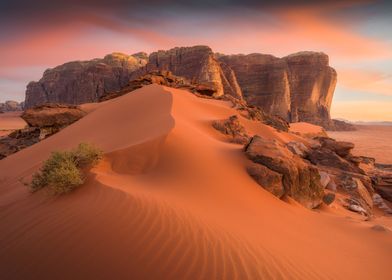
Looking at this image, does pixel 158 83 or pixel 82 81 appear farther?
pixel 82 81

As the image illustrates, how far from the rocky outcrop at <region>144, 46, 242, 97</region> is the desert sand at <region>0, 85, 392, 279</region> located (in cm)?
2913

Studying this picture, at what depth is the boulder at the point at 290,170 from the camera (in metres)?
6.36

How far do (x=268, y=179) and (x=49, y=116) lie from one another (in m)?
12.1

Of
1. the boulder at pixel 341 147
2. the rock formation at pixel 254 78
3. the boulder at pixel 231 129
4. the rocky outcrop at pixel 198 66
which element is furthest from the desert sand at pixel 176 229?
the rock formation at pixel 254 78

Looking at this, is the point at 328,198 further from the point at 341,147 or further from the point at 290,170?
the point at 341,147

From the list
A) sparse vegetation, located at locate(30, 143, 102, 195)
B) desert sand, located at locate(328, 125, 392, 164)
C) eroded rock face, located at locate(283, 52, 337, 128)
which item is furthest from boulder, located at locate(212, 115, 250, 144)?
eroded rock face, located at locate(283, 52, 337, 128)

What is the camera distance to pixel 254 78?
57.5 metres

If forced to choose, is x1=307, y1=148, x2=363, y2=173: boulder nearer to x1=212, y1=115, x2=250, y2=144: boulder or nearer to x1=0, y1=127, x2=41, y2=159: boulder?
x1=212, y1=115, x2=250, y2=144: boulder

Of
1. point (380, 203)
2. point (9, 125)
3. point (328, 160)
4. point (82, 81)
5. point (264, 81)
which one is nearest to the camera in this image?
point (380, 203)

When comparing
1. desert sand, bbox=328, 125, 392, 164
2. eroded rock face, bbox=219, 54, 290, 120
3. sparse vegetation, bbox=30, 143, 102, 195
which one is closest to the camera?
sparse vegetation, bbox=30, 143, 102, 195

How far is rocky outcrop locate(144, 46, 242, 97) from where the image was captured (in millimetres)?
38531

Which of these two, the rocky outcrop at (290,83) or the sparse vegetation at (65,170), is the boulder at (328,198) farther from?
the rocky outcrop at (290,83)

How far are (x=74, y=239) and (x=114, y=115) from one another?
29.9ft

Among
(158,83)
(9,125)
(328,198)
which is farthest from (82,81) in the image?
(328,198)
